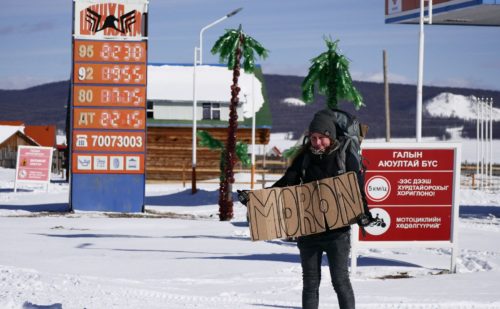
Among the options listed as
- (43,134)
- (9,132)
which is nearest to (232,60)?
(9,132)

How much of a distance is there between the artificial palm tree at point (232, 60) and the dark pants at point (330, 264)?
19.3 metres

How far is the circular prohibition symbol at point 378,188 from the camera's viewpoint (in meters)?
13.9

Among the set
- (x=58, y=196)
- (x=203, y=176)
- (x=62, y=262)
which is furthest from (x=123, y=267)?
(x=203, y=176)

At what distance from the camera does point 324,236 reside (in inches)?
313

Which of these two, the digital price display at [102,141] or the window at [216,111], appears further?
the window at [216,111]

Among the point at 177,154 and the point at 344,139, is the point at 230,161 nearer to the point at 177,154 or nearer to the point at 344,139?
the point at 344,139

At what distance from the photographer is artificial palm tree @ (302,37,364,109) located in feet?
93.4

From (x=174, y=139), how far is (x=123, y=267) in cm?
4217

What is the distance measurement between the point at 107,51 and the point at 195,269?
1542 centimetres

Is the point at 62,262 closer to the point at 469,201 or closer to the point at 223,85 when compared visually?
the point at 469,201

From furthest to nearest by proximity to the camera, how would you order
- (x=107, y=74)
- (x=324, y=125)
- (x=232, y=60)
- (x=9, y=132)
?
1. (x=9, y=132)
2. (x=107, y=74)
3. (x=232, y=60)
4. (x=324, y=125)

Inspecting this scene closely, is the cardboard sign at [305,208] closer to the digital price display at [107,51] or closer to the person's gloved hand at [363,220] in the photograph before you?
the person's gloved hand at [363,220]

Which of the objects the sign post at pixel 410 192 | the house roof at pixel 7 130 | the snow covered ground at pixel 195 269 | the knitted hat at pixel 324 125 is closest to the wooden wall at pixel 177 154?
the snow covered ground at pixel 195 269

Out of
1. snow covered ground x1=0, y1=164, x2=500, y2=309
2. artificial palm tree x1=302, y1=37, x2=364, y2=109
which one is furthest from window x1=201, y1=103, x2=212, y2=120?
snow covered ground x1=0, y1=164, x2=500, y2=309
